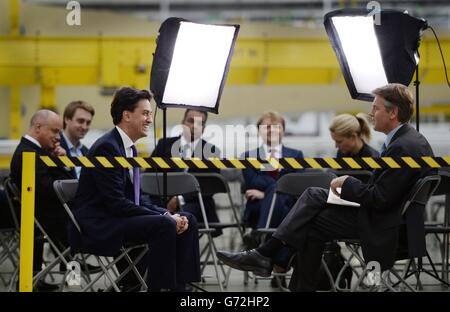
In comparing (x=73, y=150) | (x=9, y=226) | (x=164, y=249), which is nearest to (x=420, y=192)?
(x=164, y=249)

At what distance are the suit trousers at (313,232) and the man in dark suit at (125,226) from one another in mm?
551

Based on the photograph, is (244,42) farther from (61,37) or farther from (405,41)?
(405,41)

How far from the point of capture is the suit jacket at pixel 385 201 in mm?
4617

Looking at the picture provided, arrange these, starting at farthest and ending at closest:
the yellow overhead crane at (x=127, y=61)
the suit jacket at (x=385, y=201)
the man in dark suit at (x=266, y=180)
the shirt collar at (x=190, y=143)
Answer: the yellow overhead crane at (x=127, y=61), the shirt collar at (x=190, y=143), the man in dark suit at (x=266, y=180), the suit jacket at (x=385, y=201)

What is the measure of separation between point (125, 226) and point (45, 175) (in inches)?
50.2

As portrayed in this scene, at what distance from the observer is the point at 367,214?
4.71 meters

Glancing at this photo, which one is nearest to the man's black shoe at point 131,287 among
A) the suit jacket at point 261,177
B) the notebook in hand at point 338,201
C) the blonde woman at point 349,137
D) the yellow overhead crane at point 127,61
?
the notebook in hand at point 338,201

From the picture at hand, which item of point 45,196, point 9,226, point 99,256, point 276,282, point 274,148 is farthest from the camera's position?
point 274,148

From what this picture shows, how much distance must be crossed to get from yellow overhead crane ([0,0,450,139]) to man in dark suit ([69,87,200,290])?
269 inches

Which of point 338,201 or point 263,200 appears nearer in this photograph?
point 338,201

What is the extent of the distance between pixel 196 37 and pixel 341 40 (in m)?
0.94

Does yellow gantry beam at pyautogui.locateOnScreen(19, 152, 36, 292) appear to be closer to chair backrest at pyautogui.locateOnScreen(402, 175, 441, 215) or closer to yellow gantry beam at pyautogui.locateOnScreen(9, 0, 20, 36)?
chair backrest at pyautogui.locateOnScreen(402, 175, 441, 215)

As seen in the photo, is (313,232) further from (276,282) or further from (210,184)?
(210,184)

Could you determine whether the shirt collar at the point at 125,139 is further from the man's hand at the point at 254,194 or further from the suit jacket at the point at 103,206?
the man's hand at the point at 254,194
